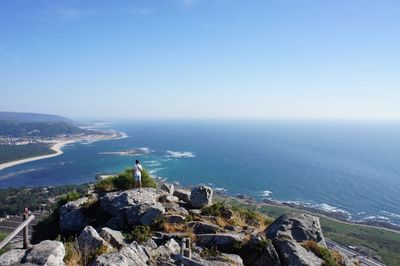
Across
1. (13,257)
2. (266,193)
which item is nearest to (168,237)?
(13,257)

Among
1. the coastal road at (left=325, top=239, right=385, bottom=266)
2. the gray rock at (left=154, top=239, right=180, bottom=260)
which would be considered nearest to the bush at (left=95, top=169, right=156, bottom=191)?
the gray rock at (left=154, top=239, right=180, bottom=260)

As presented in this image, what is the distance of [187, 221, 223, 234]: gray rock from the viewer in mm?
15398

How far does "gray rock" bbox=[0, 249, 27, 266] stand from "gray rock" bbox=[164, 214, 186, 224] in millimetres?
6624

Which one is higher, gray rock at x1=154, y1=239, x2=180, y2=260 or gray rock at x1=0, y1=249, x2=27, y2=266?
gray rock at x1=0, y1=249, x2=27, y2=266

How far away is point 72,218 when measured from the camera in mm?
17750

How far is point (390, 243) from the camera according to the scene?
7756 centimetres

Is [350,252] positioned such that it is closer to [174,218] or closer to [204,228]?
[204,228]

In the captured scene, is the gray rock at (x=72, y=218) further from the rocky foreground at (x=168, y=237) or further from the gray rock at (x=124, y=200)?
the gray rock at (x=124, y=200)

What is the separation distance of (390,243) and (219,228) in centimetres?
7669

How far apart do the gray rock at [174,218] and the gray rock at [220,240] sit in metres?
1.64

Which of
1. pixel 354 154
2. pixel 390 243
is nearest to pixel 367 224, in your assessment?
pixel 390 243

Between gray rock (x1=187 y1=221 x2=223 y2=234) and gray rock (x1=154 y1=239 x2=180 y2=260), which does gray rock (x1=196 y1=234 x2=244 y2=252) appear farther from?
gray rock (x1=154 y1=239 x2=180 y2=260)

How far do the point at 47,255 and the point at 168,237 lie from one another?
Answer: 5499mm

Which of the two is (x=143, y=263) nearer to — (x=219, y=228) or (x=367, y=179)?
(x=219, y=228)
